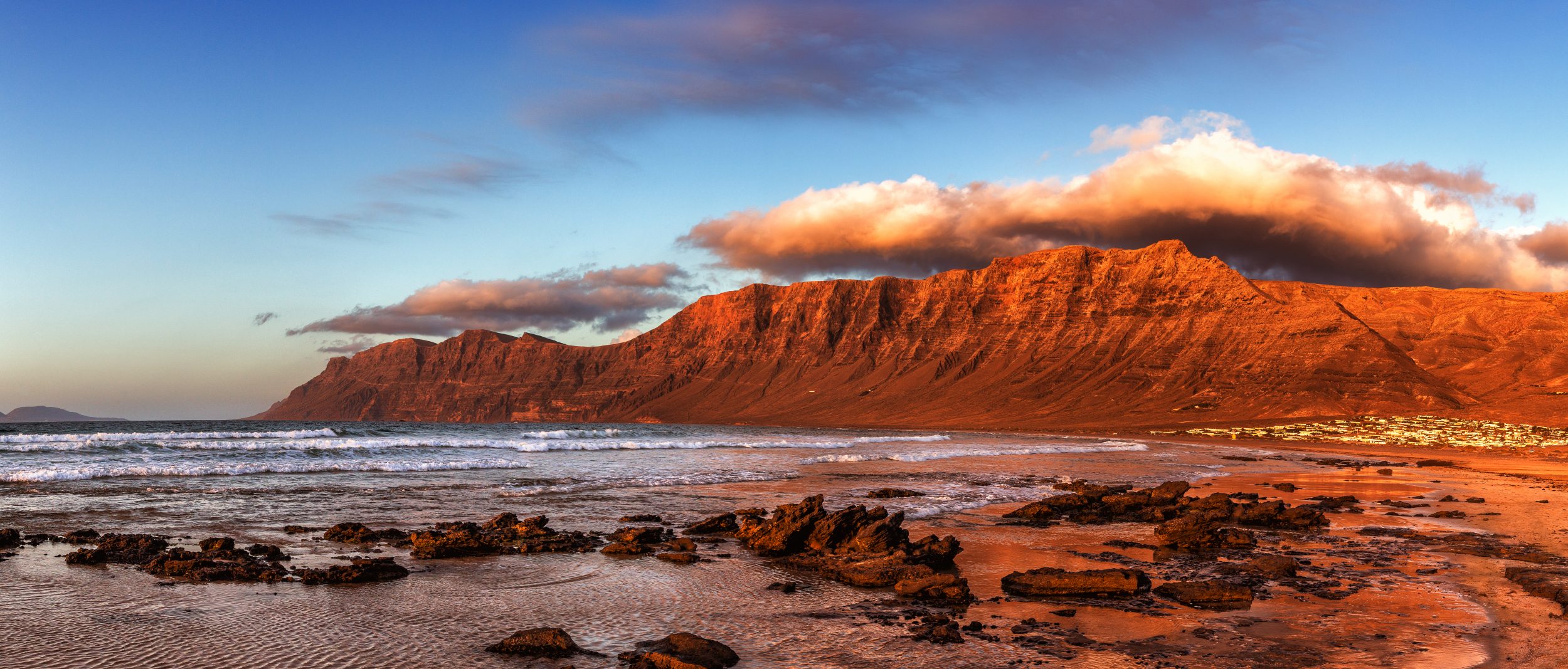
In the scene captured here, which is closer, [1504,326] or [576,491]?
[576,491]

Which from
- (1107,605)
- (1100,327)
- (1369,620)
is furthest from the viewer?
(1100,327)

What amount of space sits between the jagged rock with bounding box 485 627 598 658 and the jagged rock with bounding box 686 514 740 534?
30.1ft

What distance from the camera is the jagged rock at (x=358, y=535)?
1653 centimetres

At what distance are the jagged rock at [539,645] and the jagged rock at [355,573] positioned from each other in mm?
4560

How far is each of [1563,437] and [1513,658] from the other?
88978 millimetres

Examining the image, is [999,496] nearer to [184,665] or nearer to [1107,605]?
[1107,605]

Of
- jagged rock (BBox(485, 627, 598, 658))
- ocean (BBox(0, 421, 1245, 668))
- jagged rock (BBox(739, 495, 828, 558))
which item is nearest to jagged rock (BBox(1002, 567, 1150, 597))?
ocean (BBox(0, 421, 1245, 668))

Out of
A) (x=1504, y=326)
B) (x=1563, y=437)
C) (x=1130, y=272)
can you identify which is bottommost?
(x=1563, y=437)

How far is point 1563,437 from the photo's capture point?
2928 inches

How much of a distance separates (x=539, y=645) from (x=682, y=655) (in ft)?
5.25

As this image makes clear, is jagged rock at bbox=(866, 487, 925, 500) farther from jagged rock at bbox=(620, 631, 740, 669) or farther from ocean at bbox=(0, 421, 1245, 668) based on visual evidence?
jagged rock at bbox=(620, 631, 740, 669)

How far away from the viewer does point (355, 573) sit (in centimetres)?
1270

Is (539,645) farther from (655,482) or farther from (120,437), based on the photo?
(120,437)

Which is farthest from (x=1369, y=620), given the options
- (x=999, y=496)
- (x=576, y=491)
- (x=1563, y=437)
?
(x=1563, y=437)
